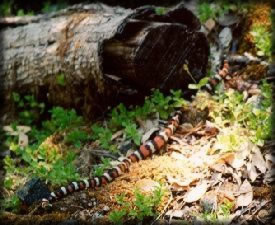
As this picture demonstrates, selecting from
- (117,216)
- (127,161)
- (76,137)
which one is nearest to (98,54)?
(76,137)

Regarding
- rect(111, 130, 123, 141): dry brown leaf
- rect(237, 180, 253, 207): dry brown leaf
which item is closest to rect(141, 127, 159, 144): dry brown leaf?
rect(111, 130, 123, 141): dry brown leaf

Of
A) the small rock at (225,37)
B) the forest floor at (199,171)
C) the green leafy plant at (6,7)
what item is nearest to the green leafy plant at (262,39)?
the forest floor at (199,171)

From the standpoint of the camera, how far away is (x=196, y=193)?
410 cm

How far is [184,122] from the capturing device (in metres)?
5.32

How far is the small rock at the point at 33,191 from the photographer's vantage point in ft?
14.4

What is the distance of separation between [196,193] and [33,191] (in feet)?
4.81

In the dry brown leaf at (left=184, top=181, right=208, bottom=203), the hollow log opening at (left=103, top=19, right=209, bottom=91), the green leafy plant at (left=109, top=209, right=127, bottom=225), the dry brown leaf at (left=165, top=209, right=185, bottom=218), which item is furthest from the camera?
the hollow log opening at (left=103, top=19, right=209, bottom=91)

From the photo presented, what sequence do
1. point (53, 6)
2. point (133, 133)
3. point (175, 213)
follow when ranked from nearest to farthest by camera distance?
1. point (175, 213)
2. point (133, 133)
3. point (53, 6)

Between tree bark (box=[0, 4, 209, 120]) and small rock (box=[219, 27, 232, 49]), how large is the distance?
0.55 meters

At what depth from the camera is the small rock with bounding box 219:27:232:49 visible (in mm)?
6320

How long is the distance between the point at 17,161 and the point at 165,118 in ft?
5.53

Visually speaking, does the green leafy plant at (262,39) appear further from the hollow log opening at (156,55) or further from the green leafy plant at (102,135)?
the green leafy plant at (102,135)

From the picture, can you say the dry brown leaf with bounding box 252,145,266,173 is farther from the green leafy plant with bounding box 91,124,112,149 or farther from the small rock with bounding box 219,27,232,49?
the small rock with bounding box 219,27,232,49

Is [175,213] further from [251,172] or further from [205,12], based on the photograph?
[205,12]
